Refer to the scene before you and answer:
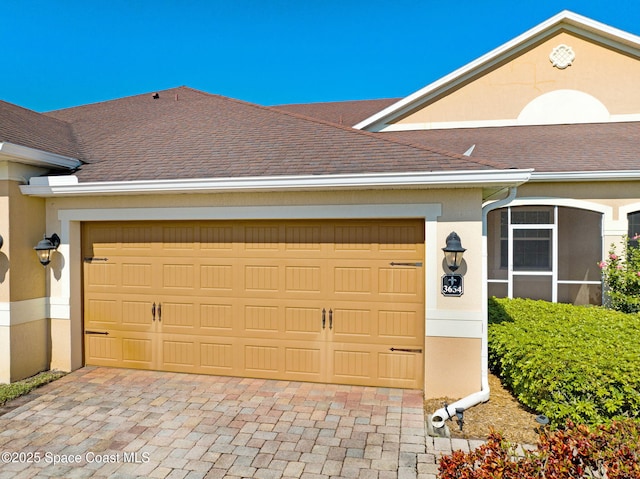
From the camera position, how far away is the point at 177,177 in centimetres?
609

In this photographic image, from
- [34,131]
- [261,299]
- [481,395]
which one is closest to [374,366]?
[481,395]

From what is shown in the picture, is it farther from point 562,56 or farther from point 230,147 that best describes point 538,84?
point 230,147

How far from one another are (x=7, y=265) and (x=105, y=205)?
5.16ft

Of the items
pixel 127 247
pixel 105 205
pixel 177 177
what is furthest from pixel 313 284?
pixel 105 205

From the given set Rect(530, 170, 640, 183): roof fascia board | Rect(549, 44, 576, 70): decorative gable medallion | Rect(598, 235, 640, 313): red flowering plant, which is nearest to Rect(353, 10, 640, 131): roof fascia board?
Rect(549, 44, 576, 70): decorative gable medallion

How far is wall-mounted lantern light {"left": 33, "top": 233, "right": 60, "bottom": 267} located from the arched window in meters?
8.52

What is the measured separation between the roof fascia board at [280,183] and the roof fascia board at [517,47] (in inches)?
240

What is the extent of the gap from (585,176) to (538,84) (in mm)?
3904

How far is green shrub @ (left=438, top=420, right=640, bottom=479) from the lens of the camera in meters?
2.33

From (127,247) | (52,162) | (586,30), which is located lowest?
(127,247)

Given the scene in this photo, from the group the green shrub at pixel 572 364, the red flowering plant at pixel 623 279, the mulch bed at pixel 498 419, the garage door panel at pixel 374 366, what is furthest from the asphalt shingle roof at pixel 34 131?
the red flowering plant at pixel 623 279

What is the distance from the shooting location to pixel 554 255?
8758 mm

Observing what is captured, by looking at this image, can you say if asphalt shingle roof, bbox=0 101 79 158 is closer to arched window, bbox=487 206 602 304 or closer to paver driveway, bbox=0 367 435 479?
paver driveway, bbox=0 367 435 479

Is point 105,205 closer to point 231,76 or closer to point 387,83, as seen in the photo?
point 231,76
